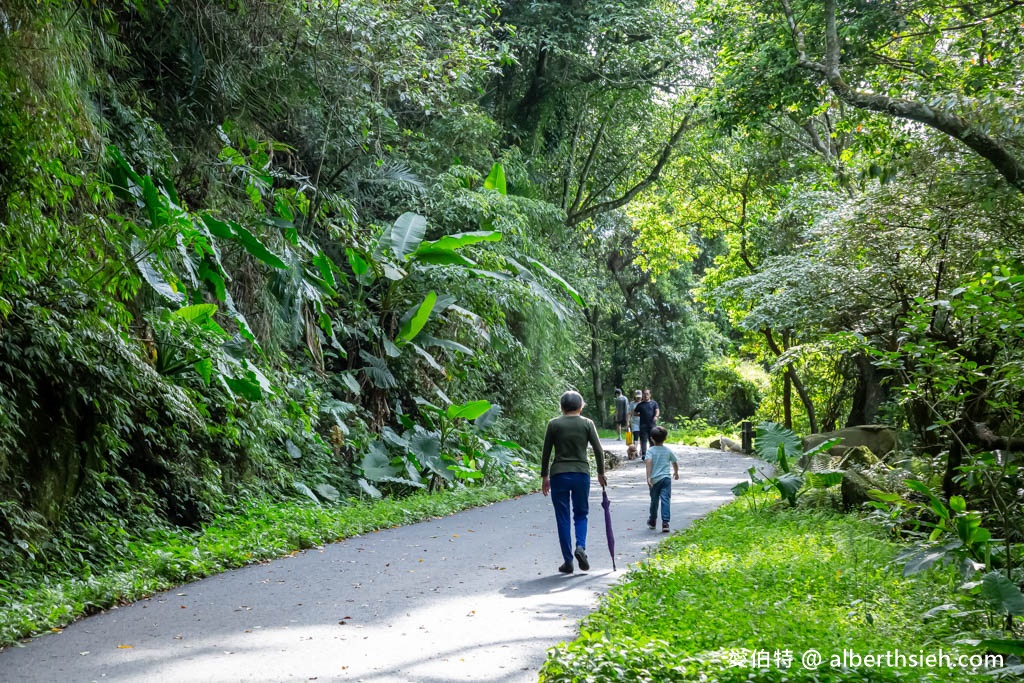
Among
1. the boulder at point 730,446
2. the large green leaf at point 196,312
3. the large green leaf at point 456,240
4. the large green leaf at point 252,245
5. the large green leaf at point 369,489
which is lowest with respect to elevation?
the boulder at point 730,446

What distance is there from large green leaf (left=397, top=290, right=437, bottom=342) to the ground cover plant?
23.5 ft

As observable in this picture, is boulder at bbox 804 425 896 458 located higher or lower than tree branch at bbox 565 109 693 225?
lower

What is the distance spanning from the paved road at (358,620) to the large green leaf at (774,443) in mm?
4205

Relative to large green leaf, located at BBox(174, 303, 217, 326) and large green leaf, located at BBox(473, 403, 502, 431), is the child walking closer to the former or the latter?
large green leaf, located at BBox(174, 303, 217, 326)

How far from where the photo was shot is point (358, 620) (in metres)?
7.00

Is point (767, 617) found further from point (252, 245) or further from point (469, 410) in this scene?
point (469, 410)

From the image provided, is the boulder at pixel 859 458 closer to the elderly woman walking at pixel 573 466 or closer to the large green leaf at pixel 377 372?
the elderly woman walking at pixel 573 466

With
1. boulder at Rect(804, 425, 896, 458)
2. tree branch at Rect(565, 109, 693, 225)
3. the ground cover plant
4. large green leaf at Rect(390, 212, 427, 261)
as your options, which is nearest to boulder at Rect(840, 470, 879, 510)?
the ground cover plant

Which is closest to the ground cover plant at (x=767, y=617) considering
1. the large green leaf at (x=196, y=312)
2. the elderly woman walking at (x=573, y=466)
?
the elderly woman walking at (x=573, y=466)

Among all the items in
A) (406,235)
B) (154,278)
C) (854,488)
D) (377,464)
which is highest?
(406,235)

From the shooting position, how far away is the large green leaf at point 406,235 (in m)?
15.3

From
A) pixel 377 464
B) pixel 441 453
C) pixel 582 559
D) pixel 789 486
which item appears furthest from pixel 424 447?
pixel 582 559

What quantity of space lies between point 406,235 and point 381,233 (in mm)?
531

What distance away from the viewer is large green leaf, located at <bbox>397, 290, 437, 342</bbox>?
615 inches
